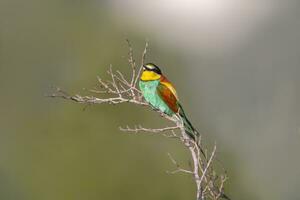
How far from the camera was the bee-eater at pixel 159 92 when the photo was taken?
339cm

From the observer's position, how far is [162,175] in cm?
573

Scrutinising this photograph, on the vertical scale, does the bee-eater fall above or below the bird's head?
below

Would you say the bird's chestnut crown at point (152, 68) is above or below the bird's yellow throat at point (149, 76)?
above

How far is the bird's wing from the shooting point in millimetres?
3389

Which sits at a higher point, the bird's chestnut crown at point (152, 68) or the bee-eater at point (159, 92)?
the bird's chestnut crown at point (152, 68)

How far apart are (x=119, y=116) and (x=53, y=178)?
2.29 ft

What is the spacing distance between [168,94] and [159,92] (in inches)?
1.8

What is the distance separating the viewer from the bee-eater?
3.39m

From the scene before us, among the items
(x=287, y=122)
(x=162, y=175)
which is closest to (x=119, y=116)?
(x=162, y=175)

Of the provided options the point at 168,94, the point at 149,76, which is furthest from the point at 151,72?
the point at 168,94

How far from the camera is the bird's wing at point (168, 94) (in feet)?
11.1

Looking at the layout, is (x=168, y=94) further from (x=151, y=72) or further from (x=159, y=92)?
(x=151, y=72)

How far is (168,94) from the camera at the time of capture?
11.2 ft

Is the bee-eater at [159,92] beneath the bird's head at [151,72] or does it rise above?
beneath
